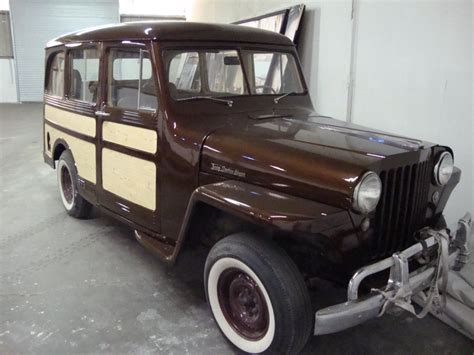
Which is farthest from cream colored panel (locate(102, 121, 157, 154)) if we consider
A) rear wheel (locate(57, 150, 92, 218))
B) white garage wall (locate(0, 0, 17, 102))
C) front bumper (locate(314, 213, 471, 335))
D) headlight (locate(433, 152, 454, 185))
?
white garage wall (locate(0, 0, 17, 102))

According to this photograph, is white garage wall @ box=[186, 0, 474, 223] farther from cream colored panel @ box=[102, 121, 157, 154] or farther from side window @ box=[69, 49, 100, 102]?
side window @ box=[69, 49, 100, 102]

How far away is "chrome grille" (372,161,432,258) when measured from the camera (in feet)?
6.95

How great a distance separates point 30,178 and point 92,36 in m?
3.00

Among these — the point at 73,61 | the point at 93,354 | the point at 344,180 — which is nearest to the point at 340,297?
the point at 344,180

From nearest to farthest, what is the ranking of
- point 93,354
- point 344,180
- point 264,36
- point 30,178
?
point 344,180
point 93,354
point 264,36
point 30,178

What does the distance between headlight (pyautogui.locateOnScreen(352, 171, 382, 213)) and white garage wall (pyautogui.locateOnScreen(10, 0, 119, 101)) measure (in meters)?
13.9

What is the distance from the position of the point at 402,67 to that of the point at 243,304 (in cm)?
268

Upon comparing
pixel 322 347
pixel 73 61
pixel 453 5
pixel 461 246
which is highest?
pixel 453 5

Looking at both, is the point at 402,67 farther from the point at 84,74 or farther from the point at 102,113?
the point at 84,74

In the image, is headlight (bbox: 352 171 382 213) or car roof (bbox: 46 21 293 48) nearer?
headlight (bbox: 352 171 382 213)

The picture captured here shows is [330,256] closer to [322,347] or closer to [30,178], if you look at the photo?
[322,347]

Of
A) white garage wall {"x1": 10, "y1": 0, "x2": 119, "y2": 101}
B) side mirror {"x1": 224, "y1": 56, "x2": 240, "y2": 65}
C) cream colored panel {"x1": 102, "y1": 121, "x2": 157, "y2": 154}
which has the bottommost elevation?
cream colored panel {"x1": 102, "y1": 121, "x2": 157, "y2": 154}

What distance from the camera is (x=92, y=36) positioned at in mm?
3311

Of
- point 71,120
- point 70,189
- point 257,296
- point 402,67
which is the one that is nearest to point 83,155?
point 71,120
